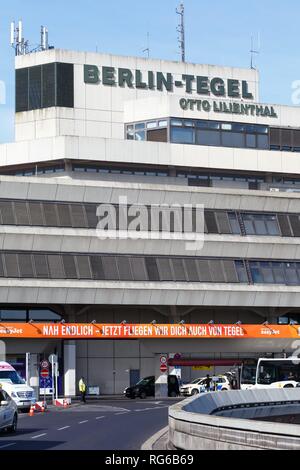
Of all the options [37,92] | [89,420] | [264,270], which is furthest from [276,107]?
[89,420]

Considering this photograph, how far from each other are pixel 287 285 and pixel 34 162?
20430mm

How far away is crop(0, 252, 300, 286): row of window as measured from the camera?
74.5 meters

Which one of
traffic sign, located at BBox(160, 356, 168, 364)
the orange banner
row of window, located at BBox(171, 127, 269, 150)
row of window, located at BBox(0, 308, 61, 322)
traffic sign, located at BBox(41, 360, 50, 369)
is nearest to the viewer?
traffic sign, located at BBox(41, 360, 50, 369)

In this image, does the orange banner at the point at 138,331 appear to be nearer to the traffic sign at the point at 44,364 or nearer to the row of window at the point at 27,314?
the traffic sign at the point at 44,364

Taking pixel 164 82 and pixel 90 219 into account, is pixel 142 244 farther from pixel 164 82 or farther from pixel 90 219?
pixel 164 82

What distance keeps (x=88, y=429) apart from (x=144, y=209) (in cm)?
3993

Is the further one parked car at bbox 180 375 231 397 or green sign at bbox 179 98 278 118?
green sign at bbox 179 98 278 118

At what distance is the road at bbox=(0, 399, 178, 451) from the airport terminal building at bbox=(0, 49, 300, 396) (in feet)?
57.4

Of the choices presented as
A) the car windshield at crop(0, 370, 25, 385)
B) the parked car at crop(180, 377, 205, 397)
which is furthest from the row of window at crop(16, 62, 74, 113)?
the car windshield at crop(0, 370, 25, 385)

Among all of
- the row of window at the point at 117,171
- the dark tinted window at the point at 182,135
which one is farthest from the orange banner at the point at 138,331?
the dark tinted window at the point at 182,135

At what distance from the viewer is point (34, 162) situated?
3130 inches

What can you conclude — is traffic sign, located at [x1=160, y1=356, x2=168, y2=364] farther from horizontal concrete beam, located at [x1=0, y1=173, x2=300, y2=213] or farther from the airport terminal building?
horizontal concrete beam, located at [x1=0, y1=173, x2=300, y2=213]

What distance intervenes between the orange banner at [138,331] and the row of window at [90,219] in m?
6.79
